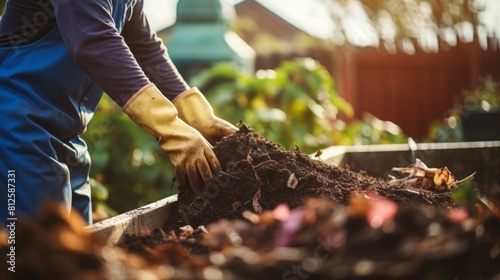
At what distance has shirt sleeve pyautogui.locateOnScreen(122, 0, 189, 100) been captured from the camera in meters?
2.34

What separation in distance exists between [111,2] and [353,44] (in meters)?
9.68

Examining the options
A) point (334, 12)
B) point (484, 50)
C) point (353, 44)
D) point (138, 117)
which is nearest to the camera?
point (138, 117)

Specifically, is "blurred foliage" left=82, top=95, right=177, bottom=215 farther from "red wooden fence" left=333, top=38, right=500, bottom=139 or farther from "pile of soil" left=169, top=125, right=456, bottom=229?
"red wooden fence" left=333, top=38, right=500, bottom=139

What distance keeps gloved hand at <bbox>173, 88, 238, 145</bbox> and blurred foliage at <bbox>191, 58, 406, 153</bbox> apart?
8.11 feet

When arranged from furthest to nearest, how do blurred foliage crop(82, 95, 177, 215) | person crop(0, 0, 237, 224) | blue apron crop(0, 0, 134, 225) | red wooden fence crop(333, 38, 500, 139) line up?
red wooden fence crop(333, 38, 500, 139), blurred foliage crop(82, 95, 177, 215), blue apron crop(0, 0, 134, 225), person crop(0, 0, 237, 224)

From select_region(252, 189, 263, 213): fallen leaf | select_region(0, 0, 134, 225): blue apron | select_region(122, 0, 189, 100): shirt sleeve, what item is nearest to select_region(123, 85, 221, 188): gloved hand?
select_region(252, 189, 263, 213): fallen leaf

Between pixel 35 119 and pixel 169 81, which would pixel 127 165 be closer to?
pixel 169 81

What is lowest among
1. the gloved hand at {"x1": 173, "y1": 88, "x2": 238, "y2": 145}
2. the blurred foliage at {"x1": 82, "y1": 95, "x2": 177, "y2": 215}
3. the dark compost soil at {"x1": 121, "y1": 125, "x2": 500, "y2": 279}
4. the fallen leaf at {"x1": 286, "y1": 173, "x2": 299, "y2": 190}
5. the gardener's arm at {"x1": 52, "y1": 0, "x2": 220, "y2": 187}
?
the blurred foliage at {"x1": 82, "y1": 95, "x2": 177, "y2": 215}

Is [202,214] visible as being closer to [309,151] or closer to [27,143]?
[27,143]

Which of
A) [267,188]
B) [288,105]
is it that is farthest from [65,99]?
[288,105]

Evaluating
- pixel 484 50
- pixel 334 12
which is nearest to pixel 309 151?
pixel 484 50

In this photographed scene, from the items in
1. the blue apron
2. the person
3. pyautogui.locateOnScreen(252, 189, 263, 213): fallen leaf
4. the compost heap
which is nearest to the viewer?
the compost heap

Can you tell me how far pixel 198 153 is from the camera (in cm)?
181

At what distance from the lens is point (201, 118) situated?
7.46ft
